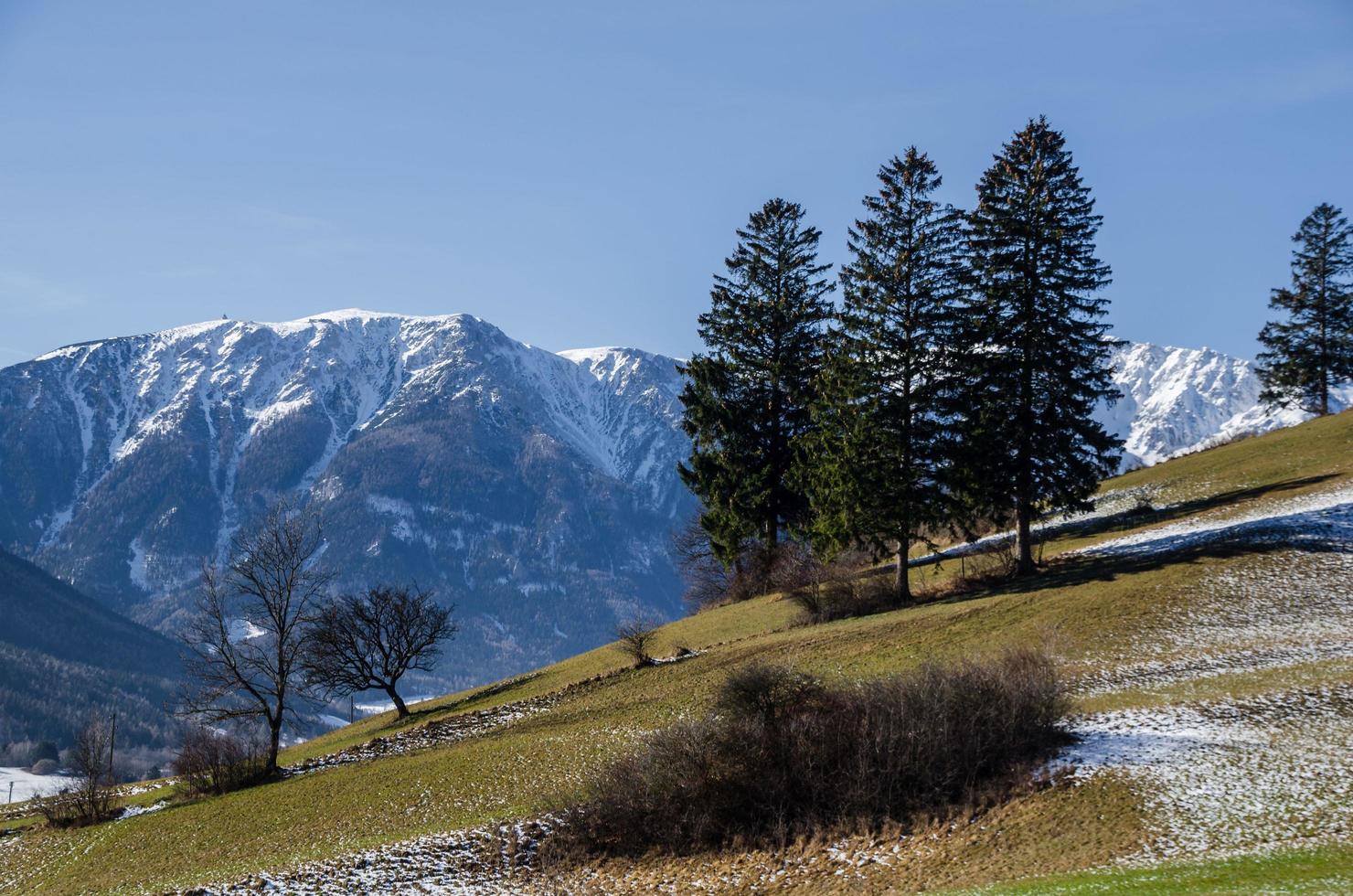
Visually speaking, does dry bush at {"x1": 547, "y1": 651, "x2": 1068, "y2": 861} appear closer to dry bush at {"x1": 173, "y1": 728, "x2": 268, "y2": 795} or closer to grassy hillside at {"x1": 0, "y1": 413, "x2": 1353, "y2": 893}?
grassy hillside at {"x1": 0, "y1": 413, "x2": 1353, "y2": 893}

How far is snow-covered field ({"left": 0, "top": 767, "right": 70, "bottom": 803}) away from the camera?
172 metres

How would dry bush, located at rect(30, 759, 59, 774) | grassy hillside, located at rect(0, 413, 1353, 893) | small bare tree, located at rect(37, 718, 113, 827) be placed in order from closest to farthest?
grassy hillside, located at rect(0, 413, 1353, 893) → small bare tree, located at rect(37, 718, 113, 827) → dry bush, located at rect(30, 759, 59, 774)

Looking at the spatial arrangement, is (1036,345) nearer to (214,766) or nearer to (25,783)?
(214,766)

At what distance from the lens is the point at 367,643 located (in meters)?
57.9

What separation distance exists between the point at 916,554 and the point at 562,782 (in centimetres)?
3078

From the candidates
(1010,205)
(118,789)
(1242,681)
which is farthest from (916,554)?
(118,789)

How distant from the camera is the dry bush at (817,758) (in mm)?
24125

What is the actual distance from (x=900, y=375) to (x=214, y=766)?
33.7 meters

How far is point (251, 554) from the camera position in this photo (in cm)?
4675

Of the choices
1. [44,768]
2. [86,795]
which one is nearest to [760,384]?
[86,795]

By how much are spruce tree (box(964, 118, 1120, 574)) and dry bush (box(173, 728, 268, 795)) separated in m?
33.3

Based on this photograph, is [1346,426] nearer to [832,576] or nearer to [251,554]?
[832,576]

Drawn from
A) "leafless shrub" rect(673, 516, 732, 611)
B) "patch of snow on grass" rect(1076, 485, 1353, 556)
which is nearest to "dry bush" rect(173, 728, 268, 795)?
"leafless shrub" rect(673, 516, 732, 611)

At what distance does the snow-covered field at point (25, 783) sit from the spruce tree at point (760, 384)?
544 feet
